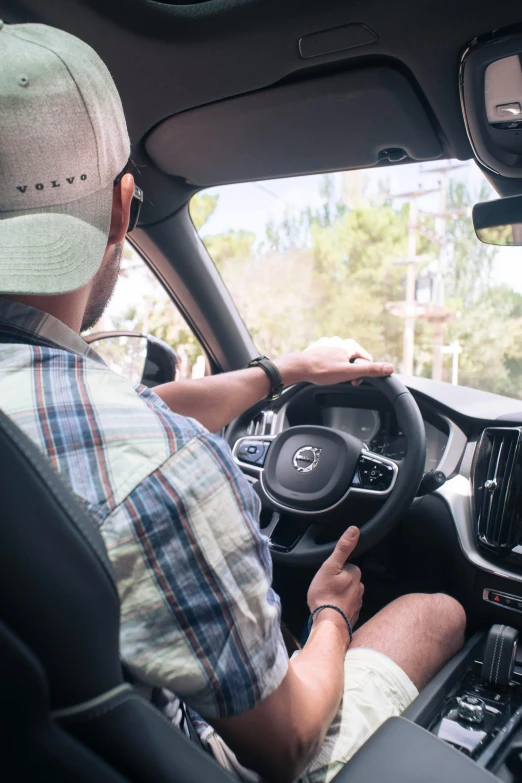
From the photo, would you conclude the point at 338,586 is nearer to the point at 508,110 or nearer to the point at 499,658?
the point at 499,658

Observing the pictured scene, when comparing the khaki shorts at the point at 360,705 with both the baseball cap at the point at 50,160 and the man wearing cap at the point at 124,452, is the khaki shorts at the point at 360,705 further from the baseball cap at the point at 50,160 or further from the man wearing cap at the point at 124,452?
the baseball cap at the point at 50,160

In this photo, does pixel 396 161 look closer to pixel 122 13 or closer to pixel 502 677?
pixel 122 13

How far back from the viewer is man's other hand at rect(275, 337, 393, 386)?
6.39 feet

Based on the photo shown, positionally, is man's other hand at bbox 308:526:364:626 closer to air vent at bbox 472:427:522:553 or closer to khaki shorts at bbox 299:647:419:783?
khaki shorts at bbox 299:647:419:783

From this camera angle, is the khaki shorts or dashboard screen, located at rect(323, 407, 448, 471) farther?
dashboard screen, located at rect(323, 407, 448, 471)

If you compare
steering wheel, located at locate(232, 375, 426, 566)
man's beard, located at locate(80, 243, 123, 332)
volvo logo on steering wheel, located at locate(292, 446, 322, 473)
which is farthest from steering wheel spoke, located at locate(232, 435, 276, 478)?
man's beard, located at locate(80, 243, 123, 332)

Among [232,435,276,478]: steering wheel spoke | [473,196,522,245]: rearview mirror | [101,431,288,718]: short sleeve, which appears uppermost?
[473,196,522,245]: rearview mirror

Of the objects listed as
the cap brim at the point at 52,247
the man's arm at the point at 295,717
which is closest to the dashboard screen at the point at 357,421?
the man's arm at the point at 295,717

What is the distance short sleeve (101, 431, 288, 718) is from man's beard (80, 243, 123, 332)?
0.40m

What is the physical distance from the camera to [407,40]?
1.65 metres

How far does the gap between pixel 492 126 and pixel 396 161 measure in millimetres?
456

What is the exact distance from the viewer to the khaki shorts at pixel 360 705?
116cm

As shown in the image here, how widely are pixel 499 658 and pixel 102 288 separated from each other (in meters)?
1.47

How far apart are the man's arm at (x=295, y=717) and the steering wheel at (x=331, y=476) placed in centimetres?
57
